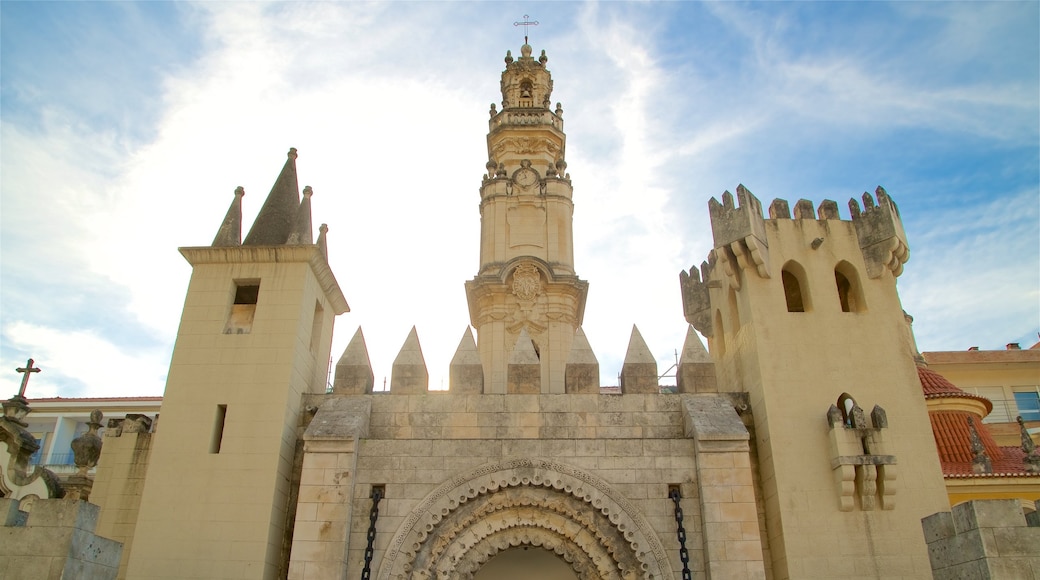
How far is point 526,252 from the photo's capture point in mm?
25062

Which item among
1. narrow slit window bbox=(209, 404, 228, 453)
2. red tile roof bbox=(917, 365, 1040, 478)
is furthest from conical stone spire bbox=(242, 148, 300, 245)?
red tile roof bbox=(917, 365, 1040, 478)

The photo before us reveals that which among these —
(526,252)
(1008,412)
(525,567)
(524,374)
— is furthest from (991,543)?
(1008,412)

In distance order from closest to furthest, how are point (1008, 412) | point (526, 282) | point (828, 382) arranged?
point (828, 382) < point (526, 282) < point (1008, 412)

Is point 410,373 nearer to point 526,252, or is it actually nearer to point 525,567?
point 525,567

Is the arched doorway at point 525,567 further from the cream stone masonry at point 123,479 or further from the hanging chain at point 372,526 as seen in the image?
the cream stone masonry at point 123,479

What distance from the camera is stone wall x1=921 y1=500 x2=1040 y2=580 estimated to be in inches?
415

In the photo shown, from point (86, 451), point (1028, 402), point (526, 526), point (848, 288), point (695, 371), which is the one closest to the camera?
point (526, 526)

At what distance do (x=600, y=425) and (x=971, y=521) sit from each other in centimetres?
643

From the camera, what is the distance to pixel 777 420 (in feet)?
48.8

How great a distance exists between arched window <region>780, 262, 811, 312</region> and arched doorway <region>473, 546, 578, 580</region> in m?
8.99

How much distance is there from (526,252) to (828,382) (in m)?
11.9

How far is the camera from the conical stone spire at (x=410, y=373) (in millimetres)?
15508

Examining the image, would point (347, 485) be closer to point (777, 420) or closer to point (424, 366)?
point (424, 366)

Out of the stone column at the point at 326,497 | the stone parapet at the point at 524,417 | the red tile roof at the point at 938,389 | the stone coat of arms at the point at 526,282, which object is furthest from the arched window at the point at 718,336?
the stone column at the point at 326,497
